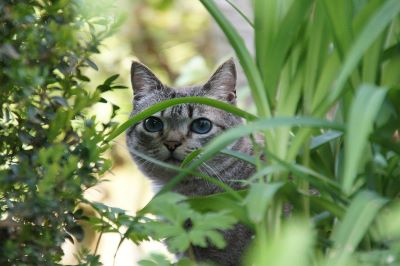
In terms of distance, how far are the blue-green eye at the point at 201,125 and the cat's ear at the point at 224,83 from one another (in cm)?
11

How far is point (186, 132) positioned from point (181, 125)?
35 mm

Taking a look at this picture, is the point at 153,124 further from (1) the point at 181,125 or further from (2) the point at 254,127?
(2) the point at 254,127

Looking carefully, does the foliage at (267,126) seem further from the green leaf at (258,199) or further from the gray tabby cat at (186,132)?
the gray tabby cat at (186,132)

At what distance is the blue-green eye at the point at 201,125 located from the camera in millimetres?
3123

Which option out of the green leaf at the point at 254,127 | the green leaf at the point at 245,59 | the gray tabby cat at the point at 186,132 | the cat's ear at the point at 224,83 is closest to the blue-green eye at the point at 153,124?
the gray tabby cat at the point at 186,132

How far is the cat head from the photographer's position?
10.0 ft

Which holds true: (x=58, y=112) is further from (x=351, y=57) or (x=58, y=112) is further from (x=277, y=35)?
(x=351, y=57)

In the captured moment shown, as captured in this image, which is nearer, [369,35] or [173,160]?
[369,35]

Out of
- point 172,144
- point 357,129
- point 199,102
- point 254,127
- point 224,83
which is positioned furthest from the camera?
point 224,83

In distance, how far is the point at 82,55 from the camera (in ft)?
6.21

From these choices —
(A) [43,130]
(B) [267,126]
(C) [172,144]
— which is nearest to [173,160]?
(C) [172,144]

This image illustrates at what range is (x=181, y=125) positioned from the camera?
122 inches

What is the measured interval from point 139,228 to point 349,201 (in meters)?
0.50

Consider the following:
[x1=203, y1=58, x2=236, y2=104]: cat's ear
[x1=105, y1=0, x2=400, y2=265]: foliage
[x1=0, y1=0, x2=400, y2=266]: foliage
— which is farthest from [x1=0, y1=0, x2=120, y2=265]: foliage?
[x1=203, y1=58, x2=236, y2=104]: cat's ear
